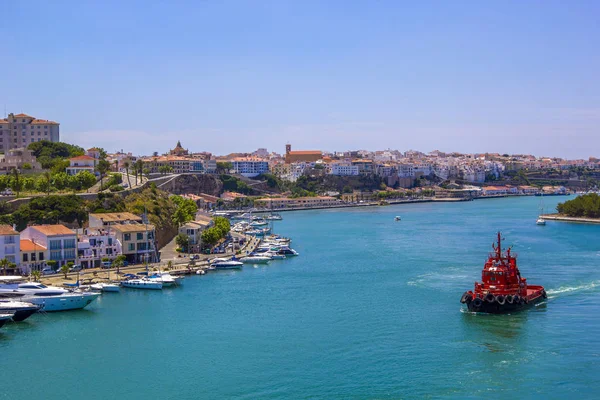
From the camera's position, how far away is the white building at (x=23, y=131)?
44156 millimetres

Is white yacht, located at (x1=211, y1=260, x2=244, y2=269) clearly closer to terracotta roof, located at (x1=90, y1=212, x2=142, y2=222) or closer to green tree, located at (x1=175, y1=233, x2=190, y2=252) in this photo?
green tree, located at (x1=175, y1=233, x2=190, y2=252)

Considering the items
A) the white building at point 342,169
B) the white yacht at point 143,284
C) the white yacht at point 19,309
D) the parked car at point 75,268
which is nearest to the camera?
the white yacht at point 19,309

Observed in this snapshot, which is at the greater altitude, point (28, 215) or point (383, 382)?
point (28, 215)

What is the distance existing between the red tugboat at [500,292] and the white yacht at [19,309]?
35.9ft

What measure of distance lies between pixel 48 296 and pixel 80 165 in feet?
64.3

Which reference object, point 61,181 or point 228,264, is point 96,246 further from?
point 61,181

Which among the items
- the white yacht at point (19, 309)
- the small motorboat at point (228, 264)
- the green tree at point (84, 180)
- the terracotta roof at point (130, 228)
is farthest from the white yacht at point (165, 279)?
the green tree at point (84, 180)

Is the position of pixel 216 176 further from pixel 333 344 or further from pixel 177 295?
pixel 333 344

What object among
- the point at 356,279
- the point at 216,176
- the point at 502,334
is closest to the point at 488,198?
the point at 216,176

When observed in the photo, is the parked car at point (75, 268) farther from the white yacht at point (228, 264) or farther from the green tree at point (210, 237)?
the green tree at point (210, 237)

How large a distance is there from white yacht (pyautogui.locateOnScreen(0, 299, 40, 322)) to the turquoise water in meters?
0.37

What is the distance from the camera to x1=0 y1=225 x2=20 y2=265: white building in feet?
73.2

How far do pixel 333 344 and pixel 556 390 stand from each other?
487 cm

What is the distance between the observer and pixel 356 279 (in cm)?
2469
